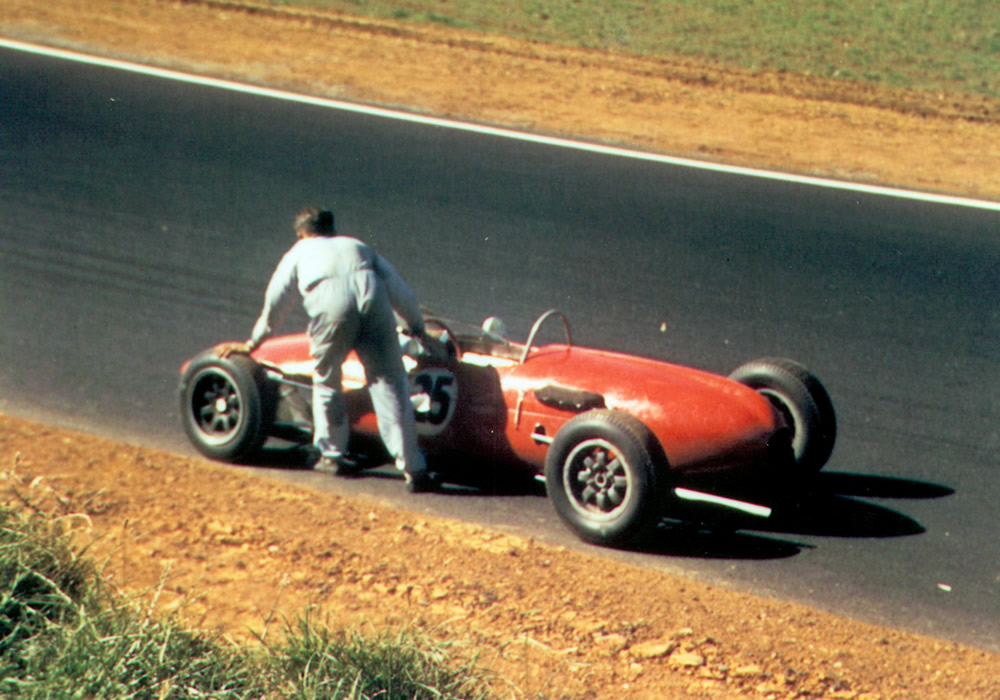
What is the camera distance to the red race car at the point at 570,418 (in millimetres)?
7695

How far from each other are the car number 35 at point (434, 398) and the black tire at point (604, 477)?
0.90 meters

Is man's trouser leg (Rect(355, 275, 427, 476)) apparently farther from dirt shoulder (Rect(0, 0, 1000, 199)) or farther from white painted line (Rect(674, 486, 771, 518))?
dirt shoulder (Rect(0, 0, 1000, 199))

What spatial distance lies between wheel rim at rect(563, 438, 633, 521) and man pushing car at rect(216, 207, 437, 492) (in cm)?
115

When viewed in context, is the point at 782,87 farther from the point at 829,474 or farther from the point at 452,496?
the point at 452,496

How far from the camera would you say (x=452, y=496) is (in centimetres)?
852

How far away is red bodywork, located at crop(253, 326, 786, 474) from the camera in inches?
310

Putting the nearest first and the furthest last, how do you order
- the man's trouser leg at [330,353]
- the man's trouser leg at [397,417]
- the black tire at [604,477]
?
the black tire at [604,477], the man's trouser leg at [330,353], the man's trouser leg at [397,417]

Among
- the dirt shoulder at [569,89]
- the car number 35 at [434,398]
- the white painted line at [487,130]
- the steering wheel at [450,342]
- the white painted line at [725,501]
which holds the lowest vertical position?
the white painted line at [725,501]

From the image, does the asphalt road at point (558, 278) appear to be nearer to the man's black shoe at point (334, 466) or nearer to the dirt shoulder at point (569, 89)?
the man's black shoe at point (334, 466)

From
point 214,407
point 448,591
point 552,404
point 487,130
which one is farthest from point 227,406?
point 487,130

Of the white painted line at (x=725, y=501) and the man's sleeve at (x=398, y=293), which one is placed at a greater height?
the man's sleeve at (x=398, y=293)

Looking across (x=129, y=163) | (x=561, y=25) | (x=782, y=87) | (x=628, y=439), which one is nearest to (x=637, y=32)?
(x=561, y=25)

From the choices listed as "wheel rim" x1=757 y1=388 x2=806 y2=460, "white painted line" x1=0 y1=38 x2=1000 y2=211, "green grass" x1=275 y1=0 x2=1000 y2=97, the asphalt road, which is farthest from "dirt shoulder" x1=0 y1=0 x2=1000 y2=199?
"wheel rim" x1=757 y1=388 x2=806 y2=460

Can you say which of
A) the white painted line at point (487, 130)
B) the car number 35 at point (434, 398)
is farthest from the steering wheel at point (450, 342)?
the white painted line at point (487, 130)
